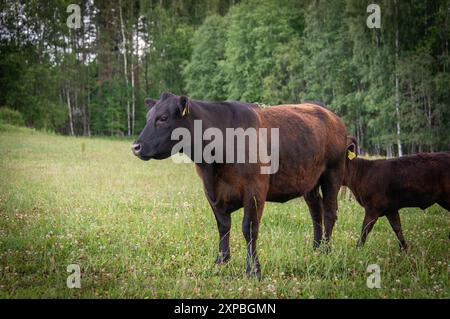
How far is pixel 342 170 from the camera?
8266 mm

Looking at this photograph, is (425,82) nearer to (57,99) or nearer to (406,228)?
(406,228)

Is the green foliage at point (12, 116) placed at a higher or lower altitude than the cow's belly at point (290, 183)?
higher

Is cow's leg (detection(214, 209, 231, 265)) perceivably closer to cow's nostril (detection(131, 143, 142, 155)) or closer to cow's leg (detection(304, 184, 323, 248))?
cow's nostril (detection(131, 143, 142, 155))

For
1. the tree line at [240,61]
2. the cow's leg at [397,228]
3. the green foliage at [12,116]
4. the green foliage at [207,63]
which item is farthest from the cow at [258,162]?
the green foliage at [207,63]

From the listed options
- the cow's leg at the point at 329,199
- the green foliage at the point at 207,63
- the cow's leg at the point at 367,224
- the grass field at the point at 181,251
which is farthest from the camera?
the green foliage at the point at 207,63

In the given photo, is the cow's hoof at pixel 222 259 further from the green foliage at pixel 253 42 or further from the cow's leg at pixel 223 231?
the green foliage at pixel 253 42

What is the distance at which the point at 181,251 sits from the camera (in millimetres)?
7586

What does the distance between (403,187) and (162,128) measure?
15.3ft

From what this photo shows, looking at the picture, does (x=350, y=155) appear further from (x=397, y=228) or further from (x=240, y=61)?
(x=240, y=61)

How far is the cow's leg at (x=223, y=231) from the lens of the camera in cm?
679

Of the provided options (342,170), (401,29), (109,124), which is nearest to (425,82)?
(401,29)

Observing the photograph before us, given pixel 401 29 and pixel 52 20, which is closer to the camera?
pixel 401 29

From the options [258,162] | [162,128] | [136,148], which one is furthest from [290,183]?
[136,148]
